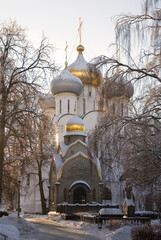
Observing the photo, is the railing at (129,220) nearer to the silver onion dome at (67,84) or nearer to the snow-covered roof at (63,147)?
the snow-covered roof at (63,147)

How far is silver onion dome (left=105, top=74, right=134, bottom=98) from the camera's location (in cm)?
898

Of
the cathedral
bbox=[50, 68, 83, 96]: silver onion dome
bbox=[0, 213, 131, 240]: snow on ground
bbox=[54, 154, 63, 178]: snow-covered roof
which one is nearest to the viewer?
the cathedral

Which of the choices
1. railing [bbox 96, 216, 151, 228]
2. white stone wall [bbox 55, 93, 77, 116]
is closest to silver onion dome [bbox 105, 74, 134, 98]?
railing [bbox 96, 216, 151, 228]

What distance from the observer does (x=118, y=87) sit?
9.02 m

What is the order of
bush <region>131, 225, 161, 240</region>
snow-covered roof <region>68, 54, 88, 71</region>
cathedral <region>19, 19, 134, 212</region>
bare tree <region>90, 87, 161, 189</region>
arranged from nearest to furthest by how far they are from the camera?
bush <region>131, 225, 161, 240</region>
bare tree <region>90, 87, 161, 189</region>
cathedral <region>19, 19, 134, 212</region>
snow-covered roof <region>68, 54, 88, 71</region>

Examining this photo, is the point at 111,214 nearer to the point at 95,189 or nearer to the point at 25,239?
the point at 25,239

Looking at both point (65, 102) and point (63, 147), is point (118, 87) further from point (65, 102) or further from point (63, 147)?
point (65, 102)

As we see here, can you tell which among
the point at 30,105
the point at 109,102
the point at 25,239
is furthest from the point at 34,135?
the point at 109,102

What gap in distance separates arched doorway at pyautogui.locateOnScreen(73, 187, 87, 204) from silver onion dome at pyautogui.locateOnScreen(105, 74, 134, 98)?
694 inches

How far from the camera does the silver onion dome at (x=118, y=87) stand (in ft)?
29.5

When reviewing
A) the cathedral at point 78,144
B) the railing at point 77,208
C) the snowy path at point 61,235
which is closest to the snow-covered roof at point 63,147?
the cathedral at point 78,144

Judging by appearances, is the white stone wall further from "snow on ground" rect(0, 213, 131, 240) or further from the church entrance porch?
"snow on ground" rect(0, 213, 131, 240)

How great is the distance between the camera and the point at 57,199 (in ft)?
83.0

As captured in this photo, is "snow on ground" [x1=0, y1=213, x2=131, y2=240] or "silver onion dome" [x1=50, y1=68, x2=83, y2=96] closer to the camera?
"snow on ground" [x1=0, y1=213, x2=131, y2=240]
